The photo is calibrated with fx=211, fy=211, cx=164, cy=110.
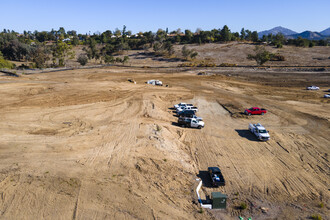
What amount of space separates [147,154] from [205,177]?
5.86 meters

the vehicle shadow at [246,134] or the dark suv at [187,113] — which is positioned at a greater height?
the dark suv at [187,113]

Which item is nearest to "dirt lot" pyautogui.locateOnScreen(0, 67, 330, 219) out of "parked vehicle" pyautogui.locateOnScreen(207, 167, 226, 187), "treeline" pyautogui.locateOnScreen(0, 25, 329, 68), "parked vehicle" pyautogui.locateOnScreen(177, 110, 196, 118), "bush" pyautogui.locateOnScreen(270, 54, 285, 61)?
"parked vehicle" pyautogui.locateOnScreen(207, 167, 226, 187)

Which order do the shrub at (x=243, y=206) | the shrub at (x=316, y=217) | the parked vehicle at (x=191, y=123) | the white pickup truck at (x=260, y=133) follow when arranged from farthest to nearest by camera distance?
the parked vehicle at (x=191, y=123)
the white pickup truck at (x=260, y=133)
the shrub at (x=243, y=206)
the shrub at (x=316, y=217)

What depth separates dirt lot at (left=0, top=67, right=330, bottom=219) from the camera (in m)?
14.9

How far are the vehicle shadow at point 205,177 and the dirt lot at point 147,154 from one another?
0.20m

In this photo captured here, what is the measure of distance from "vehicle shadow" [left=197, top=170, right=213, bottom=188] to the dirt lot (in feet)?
0.66

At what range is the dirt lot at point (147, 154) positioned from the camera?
48.8 feet

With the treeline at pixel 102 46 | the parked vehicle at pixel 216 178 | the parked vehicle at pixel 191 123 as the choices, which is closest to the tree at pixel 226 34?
the treeline at pixel 102 46

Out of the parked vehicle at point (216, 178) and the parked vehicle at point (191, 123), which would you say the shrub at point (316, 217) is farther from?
the parked vehicle at point (191, 123)

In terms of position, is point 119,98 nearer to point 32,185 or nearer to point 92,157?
point 92,157

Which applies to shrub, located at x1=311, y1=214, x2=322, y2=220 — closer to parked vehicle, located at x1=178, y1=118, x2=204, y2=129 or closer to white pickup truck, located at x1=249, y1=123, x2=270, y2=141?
white pickup truck, located at x1=249, y1=123, x2=270, y2=141

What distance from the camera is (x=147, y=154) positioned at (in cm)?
2062

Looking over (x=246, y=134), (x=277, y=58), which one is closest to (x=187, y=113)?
Answer: (x=246, y=134)

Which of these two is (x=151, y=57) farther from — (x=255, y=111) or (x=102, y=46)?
(x=255, y=111)
